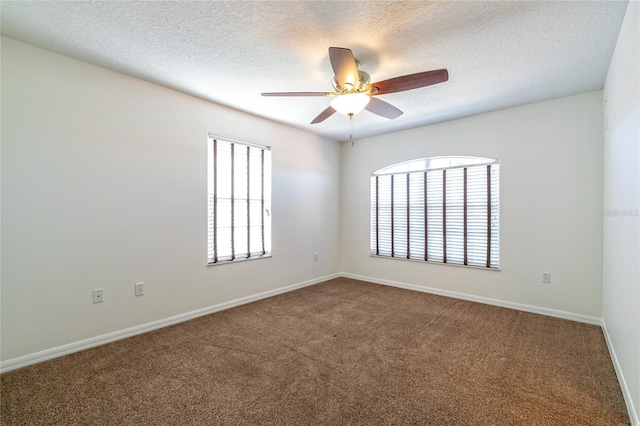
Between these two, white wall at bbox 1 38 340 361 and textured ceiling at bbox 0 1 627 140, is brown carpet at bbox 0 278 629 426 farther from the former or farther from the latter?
textured ceiling at bbox 0 1 627 140

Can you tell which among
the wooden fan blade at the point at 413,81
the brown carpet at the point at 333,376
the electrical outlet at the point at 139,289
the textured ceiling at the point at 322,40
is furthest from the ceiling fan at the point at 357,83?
the electrical outlet at the point at 139,289

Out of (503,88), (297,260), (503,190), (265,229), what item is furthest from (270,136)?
(503,190)

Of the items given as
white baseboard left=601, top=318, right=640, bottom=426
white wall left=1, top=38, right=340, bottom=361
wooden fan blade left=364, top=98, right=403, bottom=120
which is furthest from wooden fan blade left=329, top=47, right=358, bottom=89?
white baseboard left=601, top=318, right=640, bottom=426

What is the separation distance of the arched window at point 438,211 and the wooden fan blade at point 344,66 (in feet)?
8.23

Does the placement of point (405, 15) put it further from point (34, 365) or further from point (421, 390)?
point (34, 365)

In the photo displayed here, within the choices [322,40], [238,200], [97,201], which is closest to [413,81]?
[322,40]

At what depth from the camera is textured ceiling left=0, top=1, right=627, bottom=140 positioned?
72.9 inches

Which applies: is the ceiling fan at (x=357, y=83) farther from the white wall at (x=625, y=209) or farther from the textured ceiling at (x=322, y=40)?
the white wall at (x=625, y=209)

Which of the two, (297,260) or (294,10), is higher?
(294,10)

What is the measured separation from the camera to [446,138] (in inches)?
161

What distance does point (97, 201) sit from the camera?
2.60 metres

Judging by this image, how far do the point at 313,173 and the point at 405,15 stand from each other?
9.97ft

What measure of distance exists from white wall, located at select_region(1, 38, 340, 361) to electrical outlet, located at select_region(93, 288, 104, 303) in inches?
1.4

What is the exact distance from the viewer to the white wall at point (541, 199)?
10.2 ft
